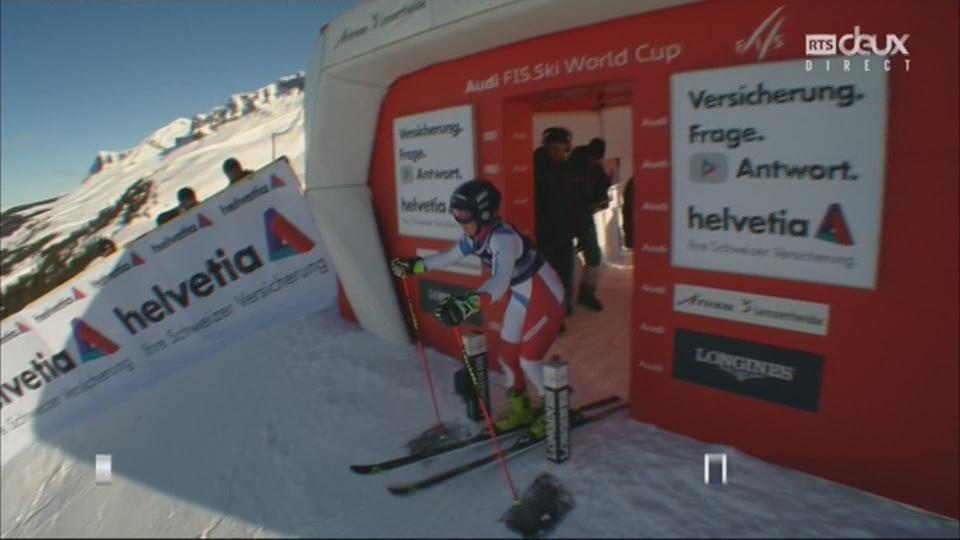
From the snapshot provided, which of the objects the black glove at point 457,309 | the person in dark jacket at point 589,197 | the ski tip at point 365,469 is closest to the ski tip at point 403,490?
the ski tip at point 365,469

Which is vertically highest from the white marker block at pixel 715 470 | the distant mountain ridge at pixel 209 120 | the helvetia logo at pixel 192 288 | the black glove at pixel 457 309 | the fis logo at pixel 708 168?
the distant mountain ridge at pixel 209 120

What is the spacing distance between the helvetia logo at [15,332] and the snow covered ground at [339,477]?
3.76ft

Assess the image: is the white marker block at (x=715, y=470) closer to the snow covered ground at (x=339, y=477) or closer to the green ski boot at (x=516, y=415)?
the snow covered ground at (x=339, y=477)

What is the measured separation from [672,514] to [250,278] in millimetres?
5073

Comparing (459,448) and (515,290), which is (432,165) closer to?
(515,290)

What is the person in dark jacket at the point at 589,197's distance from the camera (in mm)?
5559

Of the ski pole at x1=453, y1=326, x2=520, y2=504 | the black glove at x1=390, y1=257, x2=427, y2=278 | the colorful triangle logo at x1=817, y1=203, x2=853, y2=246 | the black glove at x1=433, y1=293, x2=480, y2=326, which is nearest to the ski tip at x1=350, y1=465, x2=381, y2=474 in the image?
the ski pole at x1=453, y1=326, x2=520, y2=504

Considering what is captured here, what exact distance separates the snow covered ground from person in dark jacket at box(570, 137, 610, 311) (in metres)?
1.17

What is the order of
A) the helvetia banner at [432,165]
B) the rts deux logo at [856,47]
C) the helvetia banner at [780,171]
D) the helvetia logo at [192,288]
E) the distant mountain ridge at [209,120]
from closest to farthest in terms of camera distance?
1. the rts deux logo at [856,47]
2. the helvetia banner at [780,171]
3. the helvetia banner at [432,165]
4. the helvetia logo at [192,288]
5. the distant mountain ridge at [209,120]

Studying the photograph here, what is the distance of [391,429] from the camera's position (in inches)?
156

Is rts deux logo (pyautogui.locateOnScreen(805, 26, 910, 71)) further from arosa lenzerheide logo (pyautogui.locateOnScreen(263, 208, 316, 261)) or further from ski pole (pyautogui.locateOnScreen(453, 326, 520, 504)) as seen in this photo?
arosa lenzerheide logo (pyautogui.locateOnScreen(263, 208, 316, 261))

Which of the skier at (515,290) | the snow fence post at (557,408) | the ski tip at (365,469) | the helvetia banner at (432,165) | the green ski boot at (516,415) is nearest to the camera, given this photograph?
the snow fence post at (557,408)

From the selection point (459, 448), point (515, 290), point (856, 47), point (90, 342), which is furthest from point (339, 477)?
point (90, 342)

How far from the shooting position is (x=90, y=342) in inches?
218
